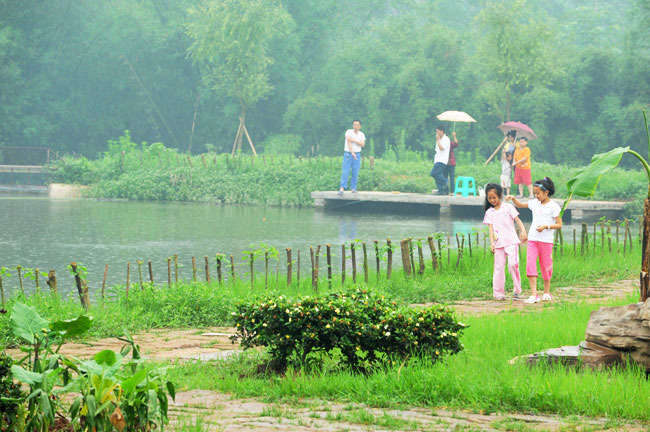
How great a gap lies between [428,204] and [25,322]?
2000 centimetres

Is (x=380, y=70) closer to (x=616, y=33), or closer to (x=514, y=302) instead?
(x=616, y=33)

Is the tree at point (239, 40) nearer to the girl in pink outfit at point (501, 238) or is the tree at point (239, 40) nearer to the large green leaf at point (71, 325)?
the girl in pink outfit at point (501, 238)

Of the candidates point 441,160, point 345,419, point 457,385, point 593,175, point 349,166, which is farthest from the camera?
point 349,166

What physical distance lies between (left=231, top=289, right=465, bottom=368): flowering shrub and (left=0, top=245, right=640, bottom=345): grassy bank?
2.31 meters

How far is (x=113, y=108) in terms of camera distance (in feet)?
148

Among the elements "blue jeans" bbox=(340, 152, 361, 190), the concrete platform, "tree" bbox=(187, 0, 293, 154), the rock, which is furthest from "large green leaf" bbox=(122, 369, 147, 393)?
"tree" bbox=(187, 0, 293, 154)

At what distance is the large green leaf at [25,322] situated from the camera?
4.27 metres

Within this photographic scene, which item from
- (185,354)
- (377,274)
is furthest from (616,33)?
(185,354)

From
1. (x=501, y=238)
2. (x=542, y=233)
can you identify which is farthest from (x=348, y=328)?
(x=542, y=233)

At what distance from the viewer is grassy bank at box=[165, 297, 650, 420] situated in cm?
472

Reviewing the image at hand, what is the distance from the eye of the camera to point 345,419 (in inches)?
177

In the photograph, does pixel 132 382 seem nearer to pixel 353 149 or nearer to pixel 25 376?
pixel 25 376

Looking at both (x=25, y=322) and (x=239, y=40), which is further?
(x=239, y=40)

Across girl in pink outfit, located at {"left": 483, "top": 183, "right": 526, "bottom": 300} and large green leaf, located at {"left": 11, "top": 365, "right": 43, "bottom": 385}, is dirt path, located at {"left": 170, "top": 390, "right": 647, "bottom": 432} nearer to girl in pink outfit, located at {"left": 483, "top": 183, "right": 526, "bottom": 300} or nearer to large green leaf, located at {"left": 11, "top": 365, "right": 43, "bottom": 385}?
large green leaf, located at {"left": 11, "top": 365, "right": 43, "bottom": 385}
